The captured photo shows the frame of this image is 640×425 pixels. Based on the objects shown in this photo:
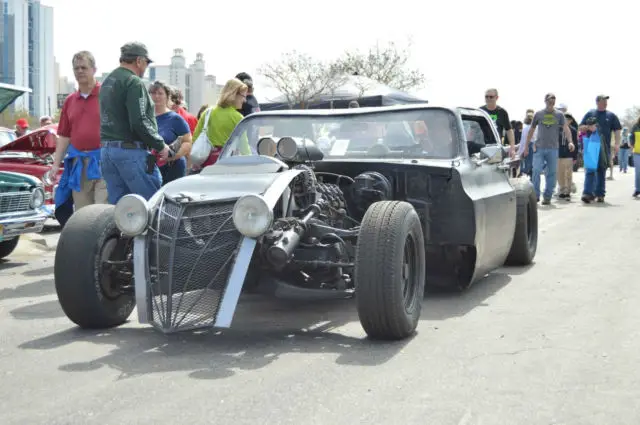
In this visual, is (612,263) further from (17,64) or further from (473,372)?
(17,64)

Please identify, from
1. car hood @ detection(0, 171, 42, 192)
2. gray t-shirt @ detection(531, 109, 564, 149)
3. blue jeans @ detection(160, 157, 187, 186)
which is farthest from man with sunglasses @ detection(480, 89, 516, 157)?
car hood @ detection(0, 171, 42, 192)

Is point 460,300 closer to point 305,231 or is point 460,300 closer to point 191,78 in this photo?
point 305,231

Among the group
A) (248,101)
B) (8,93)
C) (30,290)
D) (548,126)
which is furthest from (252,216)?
(548,126)

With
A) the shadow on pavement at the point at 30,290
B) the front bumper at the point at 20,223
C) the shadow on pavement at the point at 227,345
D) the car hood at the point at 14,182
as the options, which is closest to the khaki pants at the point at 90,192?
the shadow on pavement at the point at 30,290

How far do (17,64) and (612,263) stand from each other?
109 metres

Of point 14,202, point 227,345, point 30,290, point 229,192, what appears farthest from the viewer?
point 14,202

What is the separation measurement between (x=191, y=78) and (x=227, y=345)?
125157 mm

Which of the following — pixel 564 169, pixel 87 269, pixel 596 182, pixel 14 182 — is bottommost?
pixel 87 269

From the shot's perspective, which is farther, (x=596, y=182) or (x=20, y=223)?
(x=596, y=182)

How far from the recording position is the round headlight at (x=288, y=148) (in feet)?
20.0

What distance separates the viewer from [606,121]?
18.3 m

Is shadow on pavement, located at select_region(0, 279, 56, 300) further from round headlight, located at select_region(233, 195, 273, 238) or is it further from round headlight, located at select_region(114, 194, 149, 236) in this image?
round headlight, located at select_region(233, 195, 273, 238)

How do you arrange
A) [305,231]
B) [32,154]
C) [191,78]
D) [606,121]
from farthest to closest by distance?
[191,78], [606,121], [32,154], [305,231]

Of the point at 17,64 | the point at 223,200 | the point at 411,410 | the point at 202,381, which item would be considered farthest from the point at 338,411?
the point at 17,64
